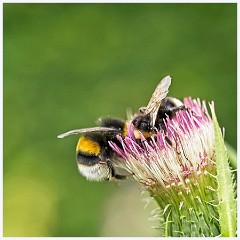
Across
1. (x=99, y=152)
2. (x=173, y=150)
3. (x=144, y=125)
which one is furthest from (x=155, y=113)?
(x=99, y=152)

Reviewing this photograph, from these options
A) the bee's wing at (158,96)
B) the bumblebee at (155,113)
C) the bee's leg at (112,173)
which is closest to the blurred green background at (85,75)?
the bee's leg at (112,173)

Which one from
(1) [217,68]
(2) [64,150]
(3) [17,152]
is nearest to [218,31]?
(1) [217,68]

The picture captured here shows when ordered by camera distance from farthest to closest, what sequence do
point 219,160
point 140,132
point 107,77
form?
1. point 107,77
2. point 140,132
3. point 219,160

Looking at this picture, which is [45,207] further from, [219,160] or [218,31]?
[219,160]

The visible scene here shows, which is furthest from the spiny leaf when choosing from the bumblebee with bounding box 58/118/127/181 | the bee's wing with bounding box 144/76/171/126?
the bumblebee with bounding box 58/118/127/181

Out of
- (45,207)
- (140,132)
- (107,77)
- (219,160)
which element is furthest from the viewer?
(107,77)

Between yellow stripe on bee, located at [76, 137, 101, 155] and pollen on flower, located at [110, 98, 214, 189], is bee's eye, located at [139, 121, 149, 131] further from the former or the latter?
yellow stripe on bee, located at [76, 137, 101, 155]
